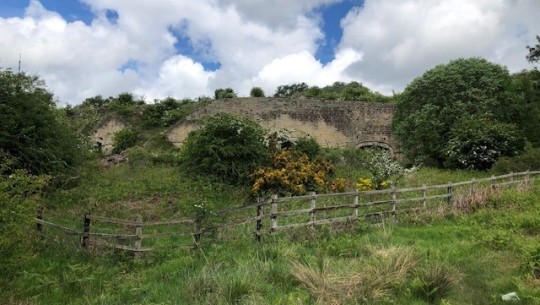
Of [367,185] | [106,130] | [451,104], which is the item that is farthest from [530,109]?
[106,130]

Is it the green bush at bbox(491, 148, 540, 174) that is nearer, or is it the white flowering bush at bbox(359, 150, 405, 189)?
the white flowering bush at bbox(359, 150, 405, 189)

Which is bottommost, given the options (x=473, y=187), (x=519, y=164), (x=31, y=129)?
(x=473, y=187)

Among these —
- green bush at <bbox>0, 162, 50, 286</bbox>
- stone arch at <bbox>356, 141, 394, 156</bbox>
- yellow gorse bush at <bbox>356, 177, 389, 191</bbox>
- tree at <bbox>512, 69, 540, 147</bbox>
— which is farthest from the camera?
stone arch at <bbox>356, 141, 394, 156</bbox>

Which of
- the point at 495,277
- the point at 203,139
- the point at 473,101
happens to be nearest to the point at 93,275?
the point at 495,277

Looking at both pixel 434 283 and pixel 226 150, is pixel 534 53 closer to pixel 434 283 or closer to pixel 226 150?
A: pixel 226 150

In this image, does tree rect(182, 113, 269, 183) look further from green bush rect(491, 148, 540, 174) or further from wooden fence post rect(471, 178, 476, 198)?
green bush rect(491, 148, 540, 174)

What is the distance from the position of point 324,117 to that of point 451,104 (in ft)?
23.9

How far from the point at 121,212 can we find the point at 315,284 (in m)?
7.60

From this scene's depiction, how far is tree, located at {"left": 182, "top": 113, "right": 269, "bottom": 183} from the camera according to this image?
15055 millimetres

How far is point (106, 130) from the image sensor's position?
27984 mm

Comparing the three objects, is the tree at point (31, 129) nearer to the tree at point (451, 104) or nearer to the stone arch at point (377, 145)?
the tree at point (451, 104)

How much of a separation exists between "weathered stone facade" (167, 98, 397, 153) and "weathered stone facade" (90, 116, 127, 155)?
16.6 feet

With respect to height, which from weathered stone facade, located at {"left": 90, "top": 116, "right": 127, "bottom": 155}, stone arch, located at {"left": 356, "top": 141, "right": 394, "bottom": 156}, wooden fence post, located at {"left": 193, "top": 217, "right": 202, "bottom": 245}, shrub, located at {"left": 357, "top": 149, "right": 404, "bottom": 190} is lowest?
wooden fence post, located at {"left": 193, "top": 217, "right": 202, "bottom": 245}

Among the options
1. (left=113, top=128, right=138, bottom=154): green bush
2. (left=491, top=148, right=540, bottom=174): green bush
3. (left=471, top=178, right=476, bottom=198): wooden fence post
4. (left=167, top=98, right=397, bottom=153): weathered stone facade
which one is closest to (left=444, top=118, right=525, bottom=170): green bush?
(left=491, top=148, right=540, bottom=174): green bush
